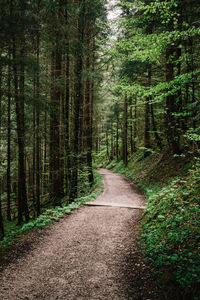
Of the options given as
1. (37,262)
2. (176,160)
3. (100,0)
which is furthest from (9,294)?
(100,0)

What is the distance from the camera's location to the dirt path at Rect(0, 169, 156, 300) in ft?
10.3

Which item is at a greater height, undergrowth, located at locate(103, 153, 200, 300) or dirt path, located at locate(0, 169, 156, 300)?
undergrowth, located at locate(103, 153, 200, 300)

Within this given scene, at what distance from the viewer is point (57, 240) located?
5.11 m

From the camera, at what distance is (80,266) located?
3887 mm

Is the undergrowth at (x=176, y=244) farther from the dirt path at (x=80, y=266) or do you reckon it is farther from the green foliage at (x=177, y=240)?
the dirt path at (x=80, y=266)

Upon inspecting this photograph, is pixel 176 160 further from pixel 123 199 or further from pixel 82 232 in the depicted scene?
pixel 82 232

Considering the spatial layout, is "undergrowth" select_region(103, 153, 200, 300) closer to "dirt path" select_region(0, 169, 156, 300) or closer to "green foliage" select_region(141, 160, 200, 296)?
"green foliage" select_region(141, 160, 200, 296)

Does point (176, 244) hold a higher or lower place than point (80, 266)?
higher

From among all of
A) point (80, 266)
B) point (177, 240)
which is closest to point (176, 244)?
point (177, 240)

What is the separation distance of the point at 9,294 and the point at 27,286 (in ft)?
1.02

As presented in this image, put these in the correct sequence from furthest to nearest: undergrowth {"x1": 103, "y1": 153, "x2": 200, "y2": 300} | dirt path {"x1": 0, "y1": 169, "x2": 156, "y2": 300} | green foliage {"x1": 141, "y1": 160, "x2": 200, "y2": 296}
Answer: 1. dirt path {"x1": 0, "y1": 169, "x2": 156, "y2": 300}
2. green foliage {"x1": 141, "y1": 160, "x2": 200, "y2": 296}
3. undergrowth {"x1": 103, "y1": 153, "x2": 200, "y2": 300}

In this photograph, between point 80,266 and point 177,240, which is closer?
point 177,240

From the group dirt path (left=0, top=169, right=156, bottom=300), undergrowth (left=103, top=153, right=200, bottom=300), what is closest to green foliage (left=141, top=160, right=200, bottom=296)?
undergrowth (left=103, top=153, right=200, bottom=300)

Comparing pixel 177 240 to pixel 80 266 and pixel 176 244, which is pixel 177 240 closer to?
pixel 176 244
